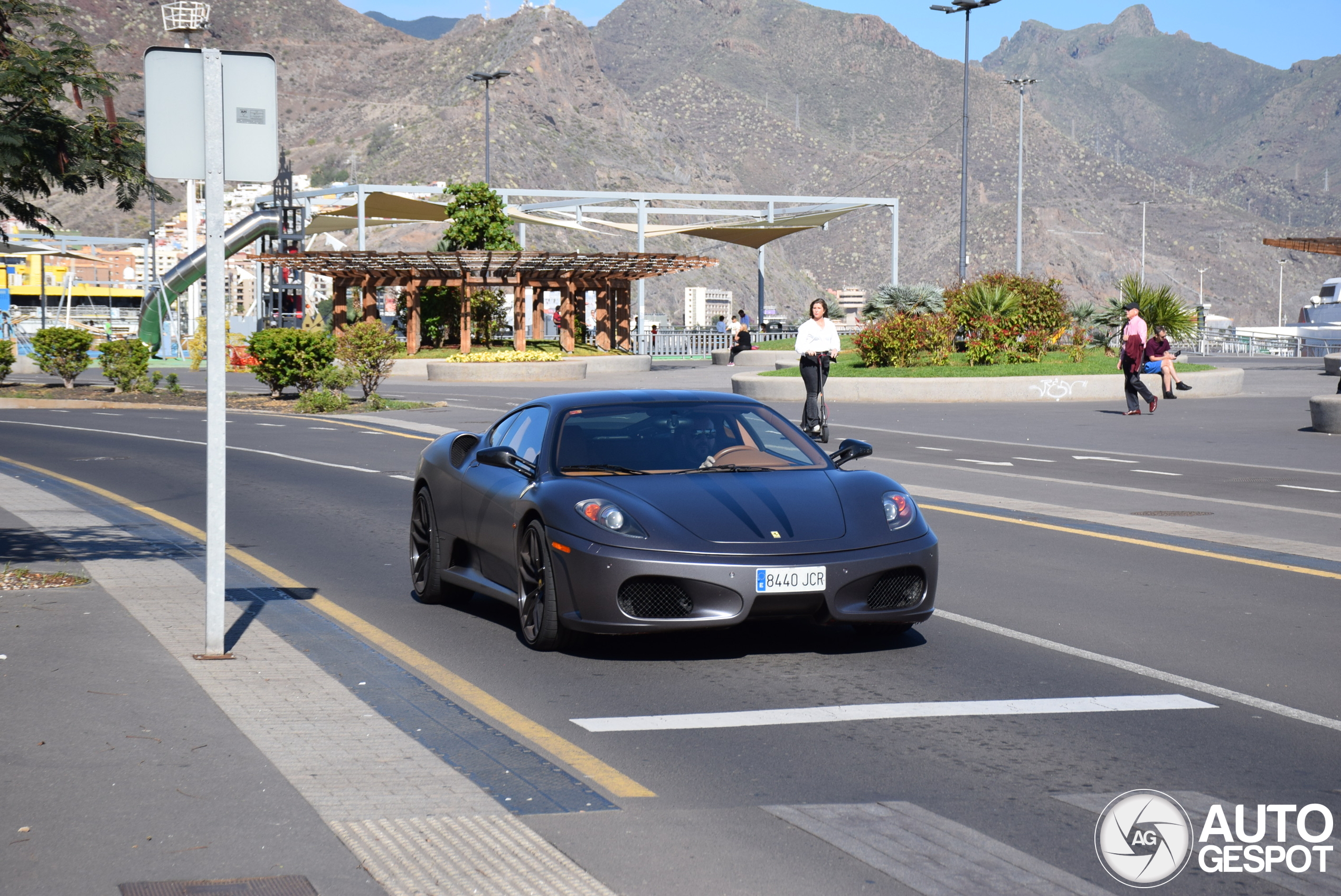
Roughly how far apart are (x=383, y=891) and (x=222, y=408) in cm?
353

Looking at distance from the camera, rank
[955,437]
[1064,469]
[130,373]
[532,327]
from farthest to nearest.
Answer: [532,327]
[130,373]
[955,437]
[1064,469]

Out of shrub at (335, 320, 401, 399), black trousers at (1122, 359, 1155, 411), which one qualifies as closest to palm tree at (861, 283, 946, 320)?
black trousers at (1122, 359, 1155, 411)

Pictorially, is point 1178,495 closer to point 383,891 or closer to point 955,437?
point 955,437

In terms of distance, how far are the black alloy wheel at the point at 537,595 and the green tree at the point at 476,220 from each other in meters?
44.2

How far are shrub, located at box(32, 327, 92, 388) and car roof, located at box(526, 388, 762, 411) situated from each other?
31.2 metres

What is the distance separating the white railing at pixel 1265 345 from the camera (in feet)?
225

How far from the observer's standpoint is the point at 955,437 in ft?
72.2

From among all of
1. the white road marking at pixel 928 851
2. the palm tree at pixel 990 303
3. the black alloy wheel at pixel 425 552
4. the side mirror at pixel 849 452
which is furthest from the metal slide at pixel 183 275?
the white road marking at pixel 928 851

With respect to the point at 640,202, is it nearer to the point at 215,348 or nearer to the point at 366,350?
the point at 366,350

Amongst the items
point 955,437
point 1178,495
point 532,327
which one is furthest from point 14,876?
point 532,327

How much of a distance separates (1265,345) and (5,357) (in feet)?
211

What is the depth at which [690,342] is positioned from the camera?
6103 cm

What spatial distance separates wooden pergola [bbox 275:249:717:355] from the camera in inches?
1891

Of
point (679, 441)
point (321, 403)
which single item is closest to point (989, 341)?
point (321, 403)
